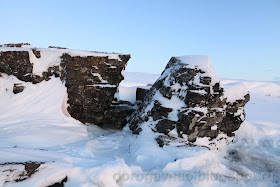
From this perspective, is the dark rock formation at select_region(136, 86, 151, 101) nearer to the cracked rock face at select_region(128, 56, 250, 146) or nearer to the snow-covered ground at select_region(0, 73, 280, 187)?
the cracked rock face at select_region(128, 56, 250, 146)

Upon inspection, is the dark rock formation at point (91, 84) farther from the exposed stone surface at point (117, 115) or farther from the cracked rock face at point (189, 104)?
the cracked rock face at point (189, 104)

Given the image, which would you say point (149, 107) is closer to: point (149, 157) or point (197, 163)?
point (149, 157)

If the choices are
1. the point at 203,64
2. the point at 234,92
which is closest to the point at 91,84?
the point at 203,64

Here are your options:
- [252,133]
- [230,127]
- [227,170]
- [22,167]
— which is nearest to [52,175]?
[22,167]

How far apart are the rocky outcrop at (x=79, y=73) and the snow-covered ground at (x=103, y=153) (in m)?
0.24

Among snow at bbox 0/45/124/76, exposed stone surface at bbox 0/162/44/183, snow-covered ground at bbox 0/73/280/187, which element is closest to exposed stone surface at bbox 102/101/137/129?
snow-covered ground at bbox 0/73/280/187

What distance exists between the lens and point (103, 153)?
364 cm

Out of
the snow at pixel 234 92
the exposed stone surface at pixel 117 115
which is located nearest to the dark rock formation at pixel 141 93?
the exposed stone surface at pixel 117 115

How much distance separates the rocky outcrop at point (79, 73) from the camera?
5090 millimetres

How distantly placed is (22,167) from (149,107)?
9.43 ft

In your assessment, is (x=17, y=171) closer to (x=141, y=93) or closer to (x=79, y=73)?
(x=79, y=73)

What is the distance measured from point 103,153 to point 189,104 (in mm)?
2013

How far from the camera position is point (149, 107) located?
4.64 m

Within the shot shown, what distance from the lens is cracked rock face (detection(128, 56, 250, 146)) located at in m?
4.14
